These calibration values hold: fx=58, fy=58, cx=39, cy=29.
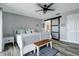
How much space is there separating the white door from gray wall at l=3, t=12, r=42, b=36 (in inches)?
120

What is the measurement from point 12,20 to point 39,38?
239 centimetres

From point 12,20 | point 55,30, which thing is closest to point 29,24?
point 12,20

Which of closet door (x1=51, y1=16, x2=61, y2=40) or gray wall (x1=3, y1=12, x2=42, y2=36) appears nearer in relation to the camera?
gray wall (x1=3, y1=12, x2=42, y2=36)

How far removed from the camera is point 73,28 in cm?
376

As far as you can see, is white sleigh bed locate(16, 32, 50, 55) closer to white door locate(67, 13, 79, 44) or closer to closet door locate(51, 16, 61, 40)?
white door locate(67, 13, 79, 44)

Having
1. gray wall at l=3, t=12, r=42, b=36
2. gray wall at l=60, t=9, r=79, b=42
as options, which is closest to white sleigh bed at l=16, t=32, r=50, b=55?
gray wall at l=3, t=12, r=42, b=36

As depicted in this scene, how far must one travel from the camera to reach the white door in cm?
362

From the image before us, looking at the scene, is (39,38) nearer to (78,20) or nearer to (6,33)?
(6,33)

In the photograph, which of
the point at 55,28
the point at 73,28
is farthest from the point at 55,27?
the point at 73,28

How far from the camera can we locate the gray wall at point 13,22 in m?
3.67

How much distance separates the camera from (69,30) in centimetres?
398

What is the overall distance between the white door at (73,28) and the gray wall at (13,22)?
3.05 metres

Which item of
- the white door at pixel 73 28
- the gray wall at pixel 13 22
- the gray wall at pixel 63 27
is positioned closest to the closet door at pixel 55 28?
the gray wall at pixel 63 27

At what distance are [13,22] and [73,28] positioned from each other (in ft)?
13.3
